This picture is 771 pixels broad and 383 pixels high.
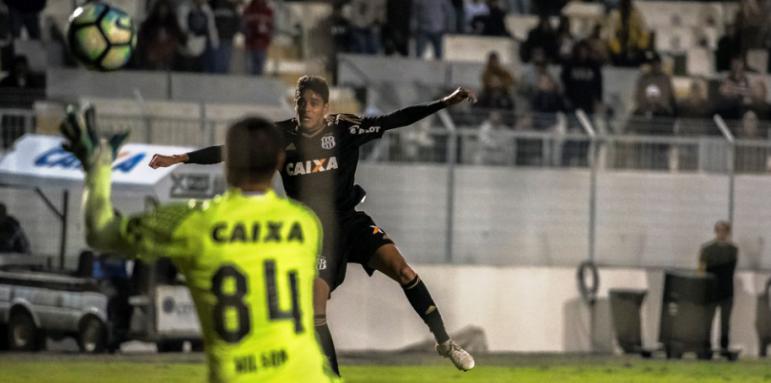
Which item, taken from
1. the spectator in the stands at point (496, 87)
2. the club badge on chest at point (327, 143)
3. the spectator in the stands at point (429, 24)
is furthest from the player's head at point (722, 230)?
the club badge on chest at point (327, 143)

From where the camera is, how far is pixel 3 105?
18.5 m

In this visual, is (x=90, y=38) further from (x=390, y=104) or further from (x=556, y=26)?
(x=556, y=26)

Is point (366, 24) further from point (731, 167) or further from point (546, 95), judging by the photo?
point (731, 167)

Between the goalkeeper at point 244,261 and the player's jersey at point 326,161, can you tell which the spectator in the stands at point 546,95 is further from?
the goalkeeper at point 244,261

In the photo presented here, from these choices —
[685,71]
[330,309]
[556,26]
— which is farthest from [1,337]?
[685,71]

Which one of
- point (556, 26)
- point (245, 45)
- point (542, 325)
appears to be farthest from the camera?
point (556, 26)

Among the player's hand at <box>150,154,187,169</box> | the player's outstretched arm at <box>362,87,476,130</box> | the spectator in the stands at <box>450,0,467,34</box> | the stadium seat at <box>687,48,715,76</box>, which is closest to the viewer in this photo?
the player's hand at <box>150,154,187,169</box>

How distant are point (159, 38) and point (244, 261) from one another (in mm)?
16951

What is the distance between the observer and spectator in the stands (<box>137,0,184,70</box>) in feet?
70.7

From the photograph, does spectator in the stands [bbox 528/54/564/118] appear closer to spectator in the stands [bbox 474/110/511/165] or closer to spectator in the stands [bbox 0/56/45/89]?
spectator in the stands [bbox 474/110/511/165]

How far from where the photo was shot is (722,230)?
19.1 meters

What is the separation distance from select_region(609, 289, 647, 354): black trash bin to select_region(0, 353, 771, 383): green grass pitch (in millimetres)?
2063

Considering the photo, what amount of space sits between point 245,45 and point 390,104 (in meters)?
2.25

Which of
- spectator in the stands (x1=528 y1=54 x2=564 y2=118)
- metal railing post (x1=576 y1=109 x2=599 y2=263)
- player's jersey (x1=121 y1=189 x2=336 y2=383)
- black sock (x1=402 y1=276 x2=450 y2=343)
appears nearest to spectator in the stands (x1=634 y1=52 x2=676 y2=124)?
spectator in the stands (x1=528 y1=54 x2=564 y2=118)
